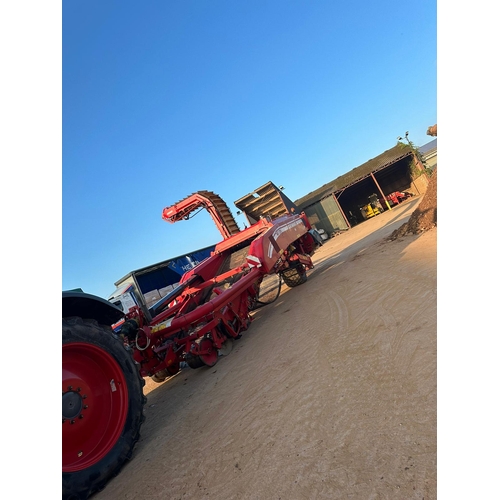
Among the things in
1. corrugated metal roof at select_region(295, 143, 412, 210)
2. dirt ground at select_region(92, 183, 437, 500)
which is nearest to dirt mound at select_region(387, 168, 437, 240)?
dirt ground at select_region(92, 183, 437, 500)

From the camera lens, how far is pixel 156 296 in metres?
15.2

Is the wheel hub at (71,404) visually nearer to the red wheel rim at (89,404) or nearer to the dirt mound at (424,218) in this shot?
the red wheel rim at (89,404)

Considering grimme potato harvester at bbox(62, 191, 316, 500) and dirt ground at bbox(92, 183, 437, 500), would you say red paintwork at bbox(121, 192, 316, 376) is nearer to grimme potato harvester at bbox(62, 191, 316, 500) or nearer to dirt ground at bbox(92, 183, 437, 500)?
grimme potato harvester at bbox(62, 191, 316, 500)

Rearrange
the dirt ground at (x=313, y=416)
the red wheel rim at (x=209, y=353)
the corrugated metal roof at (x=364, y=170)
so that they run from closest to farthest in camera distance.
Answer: the dirt ground at (x=313, y=416), the red wheel rim at (x=209, y=353), the corrugated metal roof at (x=364, y=170)

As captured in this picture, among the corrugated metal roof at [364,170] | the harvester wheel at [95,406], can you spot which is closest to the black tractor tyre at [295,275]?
the harvester wheel at [95,406]

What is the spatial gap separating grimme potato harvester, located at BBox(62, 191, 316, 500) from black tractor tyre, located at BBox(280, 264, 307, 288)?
2.69 feet

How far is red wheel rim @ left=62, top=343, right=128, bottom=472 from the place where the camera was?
8.12 ft

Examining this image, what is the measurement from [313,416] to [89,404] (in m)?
1.72

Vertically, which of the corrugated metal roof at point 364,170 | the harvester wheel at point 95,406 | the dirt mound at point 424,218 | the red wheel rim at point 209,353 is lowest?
the dirt mound at point 424,218

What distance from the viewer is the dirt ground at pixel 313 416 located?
1840 mm

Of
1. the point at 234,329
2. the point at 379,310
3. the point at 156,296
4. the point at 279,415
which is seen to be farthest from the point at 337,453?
the point at 156,296

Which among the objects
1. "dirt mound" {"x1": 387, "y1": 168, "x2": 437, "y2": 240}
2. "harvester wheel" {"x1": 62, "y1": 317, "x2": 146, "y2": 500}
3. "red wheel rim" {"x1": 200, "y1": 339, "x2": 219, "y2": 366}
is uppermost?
"harvester wheel" {"x1": 62, "y1": 317, "x2": 146, "y2": 500}

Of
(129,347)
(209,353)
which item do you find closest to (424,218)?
(209,353)

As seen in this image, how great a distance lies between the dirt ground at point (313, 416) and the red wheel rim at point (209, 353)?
10cm
